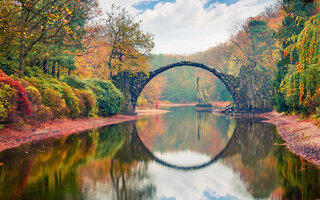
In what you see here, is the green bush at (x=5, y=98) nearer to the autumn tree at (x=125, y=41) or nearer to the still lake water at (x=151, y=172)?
the still lake water at (x=151, y=172)

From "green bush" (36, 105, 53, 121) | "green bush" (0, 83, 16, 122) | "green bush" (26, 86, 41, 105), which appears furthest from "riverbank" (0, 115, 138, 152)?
"green bush" (26, 86, 41, 105)

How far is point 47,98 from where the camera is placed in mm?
15609

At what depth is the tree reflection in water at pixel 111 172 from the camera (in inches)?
219

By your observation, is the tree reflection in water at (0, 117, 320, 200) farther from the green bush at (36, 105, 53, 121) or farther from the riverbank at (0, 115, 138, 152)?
the green bush at (36, 105, 53, 121)

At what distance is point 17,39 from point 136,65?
15014 millimetres

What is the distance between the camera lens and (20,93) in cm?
1194

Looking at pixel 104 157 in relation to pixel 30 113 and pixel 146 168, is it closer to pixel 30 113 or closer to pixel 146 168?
pixel 146 168

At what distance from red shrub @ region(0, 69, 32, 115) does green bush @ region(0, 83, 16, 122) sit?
315 millimetres

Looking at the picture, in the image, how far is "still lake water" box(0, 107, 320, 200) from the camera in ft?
18.5

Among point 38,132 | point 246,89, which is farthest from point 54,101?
point 246,89

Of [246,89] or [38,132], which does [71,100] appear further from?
[246,89]

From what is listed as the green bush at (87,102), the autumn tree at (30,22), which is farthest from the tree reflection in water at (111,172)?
the green bush at (87,102)

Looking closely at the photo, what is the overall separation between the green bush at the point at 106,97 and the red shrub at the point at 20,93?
10313mm

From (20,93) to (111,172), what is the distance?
7127 millimetres
